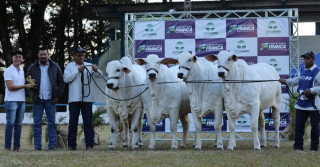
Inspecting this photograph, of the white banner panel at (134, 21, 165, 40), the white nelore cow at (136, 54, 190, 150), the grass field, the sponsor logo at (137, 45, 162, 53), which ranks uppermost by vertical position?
the white banner panel at (134, 21, 165, 40)

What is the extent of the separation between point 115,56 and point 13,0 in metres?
7.94

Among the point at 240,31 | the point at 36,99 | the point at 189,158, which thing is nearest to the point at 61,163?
the point at 189,158

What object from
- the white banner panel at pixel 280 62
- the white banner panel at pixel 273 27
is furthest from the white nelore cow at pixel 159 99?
the white banner panel at pixel 273 27

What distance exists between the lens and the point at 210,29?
16.7 m

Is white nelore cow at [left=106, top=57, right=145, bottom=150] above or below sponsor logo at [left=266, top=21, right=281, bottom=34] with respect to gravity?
below

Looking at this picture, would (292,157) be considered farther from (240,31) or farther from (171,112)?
(240,31)

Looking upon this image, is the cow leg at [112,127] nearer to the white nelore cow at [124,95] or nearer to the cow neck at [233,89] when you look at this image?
the white nelore cow at [124,95]

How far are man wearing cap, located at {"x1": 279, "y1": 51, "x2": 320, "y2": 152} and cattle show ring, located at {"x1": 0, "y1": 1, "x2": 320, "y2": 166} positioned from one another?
60 cm

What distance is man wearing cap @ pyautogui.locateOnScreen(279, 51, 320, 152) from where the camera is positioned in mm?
11508

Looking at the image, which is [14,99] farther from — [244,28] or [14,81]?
[244,28]

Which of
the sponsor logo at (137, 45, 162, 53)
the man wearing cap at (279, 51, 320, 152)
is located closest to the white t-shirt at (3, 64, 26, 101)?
the sponsor logo at (137, 45, 162, 53)

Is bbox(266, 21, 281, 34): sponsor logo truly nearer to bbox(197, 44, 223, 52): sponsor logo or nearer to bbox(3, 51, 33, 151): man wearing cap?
bbox(197, 44, 223, 52): sponsor logo

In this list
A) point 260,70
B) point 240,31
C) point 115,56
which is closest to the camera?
point 260,70

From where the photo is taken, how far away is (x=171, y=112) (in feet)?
42.5
